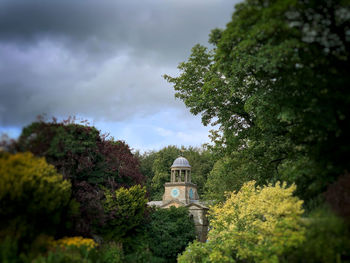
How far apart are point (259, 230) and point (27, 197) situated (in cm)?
827

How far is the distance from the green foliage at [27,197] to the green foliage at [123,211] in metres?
4.57

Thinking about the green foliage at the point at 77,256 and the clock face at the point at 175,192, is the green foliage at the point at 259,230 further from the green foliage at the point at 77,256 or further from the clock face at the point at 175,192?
the clock face at the point at 175,192

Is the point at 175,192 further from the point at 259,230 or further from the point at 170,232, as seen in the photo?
the point at 259,230

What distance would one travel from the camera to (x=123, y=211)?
1546 centimetres

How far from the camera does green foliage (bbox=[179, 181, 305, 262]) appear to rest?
10625 mm

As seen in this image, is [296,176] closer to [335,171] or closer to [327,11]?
[335,171]

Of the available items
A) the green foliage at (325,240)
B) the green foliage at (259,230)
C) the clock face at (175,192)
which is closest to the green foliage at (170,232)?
the green foliage at (259,230)

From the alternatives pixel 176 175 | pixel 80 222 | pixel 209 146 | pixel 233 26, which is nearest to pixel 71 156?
pixel 80 222

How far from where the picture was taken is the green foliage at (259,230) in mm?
10625

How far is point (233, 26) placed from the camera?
1142cm

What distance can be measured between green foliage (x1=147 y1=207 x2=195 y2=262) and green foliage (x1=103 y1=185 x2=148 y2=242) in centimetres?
563

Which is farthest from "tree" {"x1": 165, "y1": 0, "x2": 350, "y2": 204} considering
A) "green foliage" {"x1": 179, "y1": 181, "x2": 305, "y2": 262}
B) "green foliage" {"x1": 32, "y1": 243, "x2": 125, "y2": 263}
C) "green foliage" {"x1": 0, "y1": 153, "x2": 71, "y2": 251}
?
"green foliage" {"x1": 0, "y1": 153, "x2": 71, "y2": 251}

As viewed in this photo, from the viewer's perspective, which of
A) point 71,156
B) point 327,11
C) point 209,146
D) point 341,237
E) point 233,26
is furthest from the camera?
point 209,146

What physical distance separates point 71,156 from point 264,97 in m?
7.91
